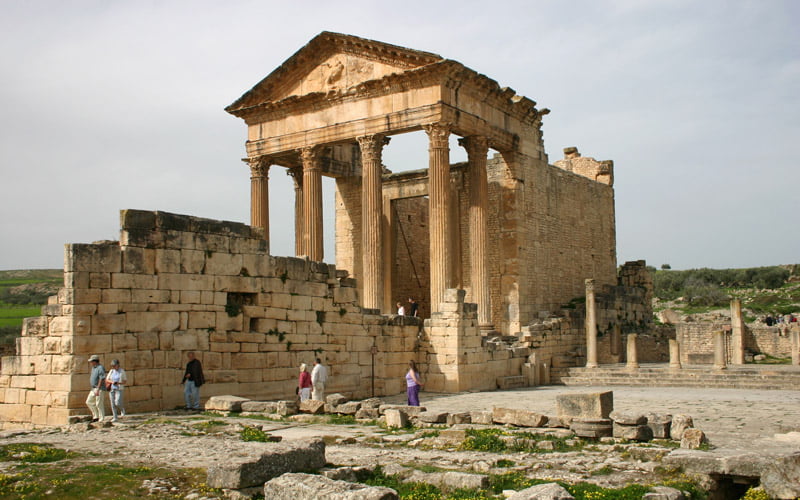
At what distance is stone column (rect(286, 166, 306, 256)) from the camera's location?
28.2 m

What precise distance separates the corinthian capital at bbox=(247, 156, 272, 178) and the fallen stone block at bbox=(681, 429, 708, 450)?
21.1 meters

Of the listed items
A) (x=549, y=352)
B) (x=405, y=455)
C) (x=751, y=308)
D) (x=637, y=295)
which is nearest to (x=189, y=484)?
(x=405, y=455)

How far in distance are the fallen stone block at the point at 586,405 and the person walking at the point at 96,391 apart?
656 centimetres

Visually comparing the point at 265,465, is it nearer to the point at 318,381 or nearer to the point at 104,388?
the point at 104,388

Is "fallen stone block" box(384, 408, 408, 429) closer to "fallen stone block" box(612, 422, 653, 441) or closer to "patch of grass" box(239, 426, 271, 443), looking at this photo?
"patch of grass" box(239, 426, 271, 443)

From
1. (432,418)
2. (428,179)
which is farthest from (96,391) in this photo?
(428,179)

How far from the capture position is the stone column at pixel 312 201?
26.4m

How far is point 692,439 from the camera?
954 centimetres

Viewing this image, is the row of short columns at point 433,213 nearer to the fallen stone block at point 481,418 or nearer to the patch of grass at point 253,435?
the fallen stone block at point 481,418

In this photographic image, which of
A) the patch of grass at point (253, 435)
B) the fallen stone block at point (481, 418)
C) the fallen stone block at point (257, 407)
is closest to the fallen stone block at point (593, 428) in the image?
the fallen stone block at point (481, 418)

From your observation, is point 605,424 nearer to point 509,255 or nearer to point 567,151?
point 509,255

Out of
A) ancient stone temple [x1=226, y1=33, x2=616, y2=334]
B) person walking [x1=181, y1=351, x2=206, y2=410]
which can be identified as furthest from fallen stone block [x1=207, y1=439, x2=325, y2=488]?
ancient stone temple [x1=226, y1=33, x2=616, y2=334]

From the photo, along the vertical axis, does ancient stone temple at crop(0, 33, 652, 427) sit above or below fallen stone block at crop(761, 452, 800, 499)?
above

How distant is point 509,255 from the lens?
26297 mm
